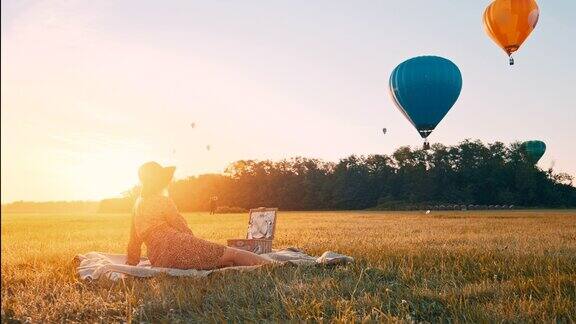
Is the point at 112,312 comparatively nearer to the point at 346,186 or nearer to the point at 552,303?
the point at 552,303

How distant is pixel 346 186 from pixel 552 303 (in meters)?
94.0

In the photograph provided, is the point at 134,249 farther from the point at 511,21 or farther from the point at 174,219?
the point at 511,21

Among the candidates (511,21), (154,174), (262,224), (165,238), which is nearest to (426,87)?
(511,21)

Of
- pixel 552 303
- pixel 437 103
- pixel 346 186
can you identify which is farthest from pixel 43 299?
pixel 346 186

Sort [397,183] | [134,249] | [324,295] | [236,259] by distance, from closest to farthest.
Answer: [324,295]
[236,259]
[134,249]
[397,183]

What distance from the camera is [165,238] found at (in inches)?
372

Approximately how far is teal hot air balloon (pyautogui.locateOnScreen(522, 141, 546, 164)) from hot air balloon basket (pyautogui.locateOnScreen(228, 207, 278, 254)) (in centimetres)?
9160

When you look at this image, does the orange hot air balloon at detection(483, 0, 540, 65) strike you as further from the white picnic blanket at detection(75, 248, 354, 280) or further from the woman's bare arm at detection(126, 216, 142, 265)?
the woman's bare arm at detection(126, 216, 142, 265)

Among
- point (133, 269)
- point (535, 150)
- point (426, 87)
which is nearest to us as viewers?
point (133, 269)

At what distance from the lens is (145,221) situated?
9.54m

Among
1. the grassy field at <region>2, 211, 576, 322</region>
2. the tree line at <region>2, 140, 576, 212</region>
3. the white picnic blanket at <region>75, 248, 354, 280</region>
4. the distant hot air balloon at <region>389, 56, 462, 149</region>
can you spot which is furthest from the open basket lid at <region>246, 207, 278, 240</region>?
the tree line at <region>2, 140, 576, 212</region>

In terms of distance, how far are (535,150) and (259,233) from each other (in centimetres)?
9264

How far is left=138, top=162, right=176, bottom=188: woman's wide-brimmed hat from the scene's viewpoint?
9.48 metres

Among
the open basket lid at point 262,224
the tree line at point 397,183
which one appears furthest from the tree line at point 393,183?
the open basket lid at point 262,224
